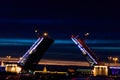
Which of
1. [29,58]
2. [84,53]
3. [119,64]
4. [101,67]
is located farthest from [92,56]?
[119,64]

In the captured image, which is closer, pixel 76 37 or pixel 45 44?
pixel 45 44

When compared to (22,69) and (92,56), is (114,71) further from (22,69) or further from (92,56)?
(22,69)

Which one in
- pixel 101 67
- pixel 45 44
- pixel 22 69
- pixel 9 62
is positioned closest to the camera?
pixel 45 44

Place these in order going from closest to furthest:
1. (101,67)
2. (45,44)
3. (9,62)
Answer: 1. (45,44)
2. (101,67)
3. (9,62)

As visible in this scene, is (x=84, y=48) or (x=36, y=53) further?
(x=84, y=48)

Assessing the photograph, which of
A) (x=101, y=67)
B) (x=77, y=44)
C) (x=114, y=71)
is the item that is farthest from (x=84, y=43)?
(x=114, y=71)

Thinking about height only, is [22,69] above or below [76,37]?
below

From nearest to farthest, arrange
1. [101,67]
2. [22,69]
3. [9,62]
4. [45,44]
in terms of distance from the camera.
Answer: [45,44]
[22,69]
[101,67]
[9,62]

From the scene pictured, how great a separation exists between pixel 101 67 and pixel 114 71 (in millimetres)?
15575

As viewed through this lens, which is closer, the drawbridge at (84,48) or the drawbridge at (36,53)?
the drawbridge at (36,53)

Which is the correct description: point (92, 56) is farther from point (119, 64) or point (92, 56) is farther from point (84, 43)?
point (119, 64)

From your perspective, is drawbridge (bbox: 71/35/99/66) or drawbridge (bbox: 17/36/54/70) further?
drawbridge (bbox: 71/35/99/66)

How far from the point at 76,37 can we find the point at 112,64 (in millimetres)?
31069

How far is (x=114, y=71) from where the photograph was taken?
143750 millimetres
